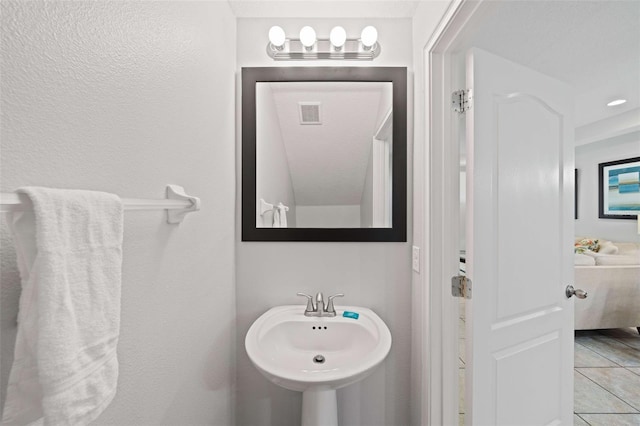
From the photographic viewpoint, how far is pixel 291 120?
1511 mm

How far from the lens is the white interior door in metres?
1.18

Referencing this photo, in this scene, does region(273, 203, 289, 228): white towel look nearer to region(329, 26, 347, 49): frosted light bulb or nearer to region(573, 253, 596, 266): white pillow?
region(329, 26, 347, 49): frosted light bulb

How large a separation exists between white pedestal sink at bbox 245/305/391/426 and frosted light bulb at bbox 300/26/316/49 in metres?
1.25

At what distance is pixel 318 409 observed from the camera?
1.17 metres

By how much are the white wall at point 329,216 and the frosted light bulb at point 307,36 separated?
0.77 metres

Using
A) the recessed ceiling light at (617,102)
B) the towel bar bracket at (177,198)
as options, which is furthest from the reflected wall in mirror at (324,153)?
the recessed ceiling light at (617,102)

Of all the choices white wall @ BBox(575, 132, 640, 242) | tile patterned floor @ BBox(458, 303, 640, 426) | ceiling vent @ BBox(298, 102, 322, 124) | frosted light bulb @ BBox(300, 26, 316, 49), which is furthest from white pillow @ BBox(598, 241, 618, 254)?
frosted light bulb @ BBox(300, 26, 316, 49)

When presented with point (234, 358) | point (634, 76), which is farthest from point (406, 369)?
point (634, 76)

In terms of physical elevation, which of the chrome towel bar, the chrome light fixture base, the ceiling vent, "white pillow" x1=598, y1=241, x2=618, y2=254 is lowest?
"white pillow" x1=598, y1=241, x2=618, y2=254

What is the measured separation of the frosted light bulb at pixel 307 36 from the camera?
136 cm

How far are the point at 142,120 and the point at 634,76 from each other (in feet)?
11.9

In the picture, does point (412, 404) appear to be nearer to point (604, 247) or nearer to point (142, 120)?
point (142, 120)

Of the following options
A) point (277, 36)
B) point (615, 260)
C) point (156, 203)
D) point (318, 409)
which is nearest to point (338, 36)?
point (277, 36)

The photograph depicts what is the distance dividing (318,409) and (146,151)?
3.62 feet
